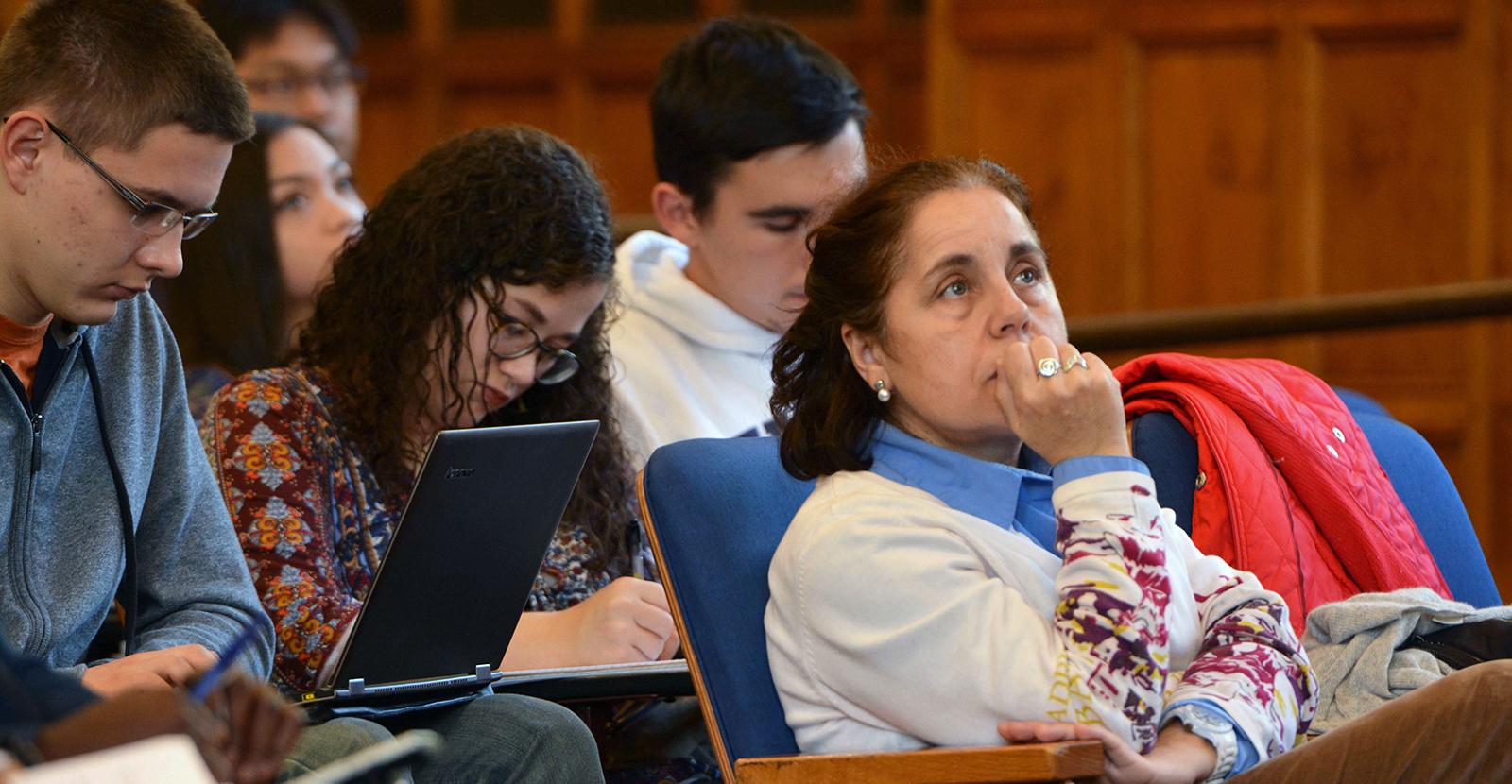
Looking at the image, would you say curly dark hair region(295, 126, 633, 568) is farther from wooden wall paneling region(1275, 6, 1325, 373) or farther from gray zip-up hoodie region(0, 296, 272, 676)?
wooden wall paneling region(1275, 6, 1325, 373)

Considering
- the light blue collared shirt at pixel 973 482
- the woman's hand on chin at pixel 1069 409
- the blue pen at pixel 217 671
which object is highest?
the blue pen at pixel 217 671

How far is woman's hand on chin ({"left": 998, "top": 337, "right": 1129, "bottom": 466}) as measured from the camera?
1.34m

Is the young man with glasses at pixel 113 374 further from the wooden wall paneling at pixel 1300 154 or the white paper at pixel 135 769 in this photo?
the wooden wall paneling at pixel 1300 154

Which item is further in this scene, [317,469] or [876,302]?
[317,469]

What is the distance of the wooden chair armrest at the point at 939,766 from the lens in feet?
3.64

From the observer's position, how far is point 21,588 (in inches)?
53.7

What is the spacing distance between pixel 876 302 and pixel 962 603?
0.37 meters

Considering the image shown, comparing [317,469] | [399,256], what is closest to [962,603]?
[317,469]

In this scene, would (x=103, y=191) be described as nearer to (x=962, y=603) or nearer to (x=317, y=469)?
(x=317, y=469)

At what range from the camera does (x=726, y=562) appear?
1490 mm

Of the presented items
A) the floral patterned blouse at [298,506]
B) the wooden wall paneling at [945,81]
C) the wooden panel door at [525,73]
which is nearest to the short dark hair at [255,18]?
the wooden panel door at [525,73]

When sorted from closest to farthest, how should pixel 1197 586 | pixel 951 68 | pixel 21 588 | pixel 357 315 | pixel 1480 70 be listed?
pixel 21 588 → pixel 1197 586 → pixel 357 315 → pixel 1480 70 → pixel 951 68

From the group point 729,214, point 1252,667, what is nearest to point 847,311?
point 1252,667

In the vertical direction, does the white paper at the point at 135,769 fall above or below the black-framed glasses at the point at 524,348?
above
